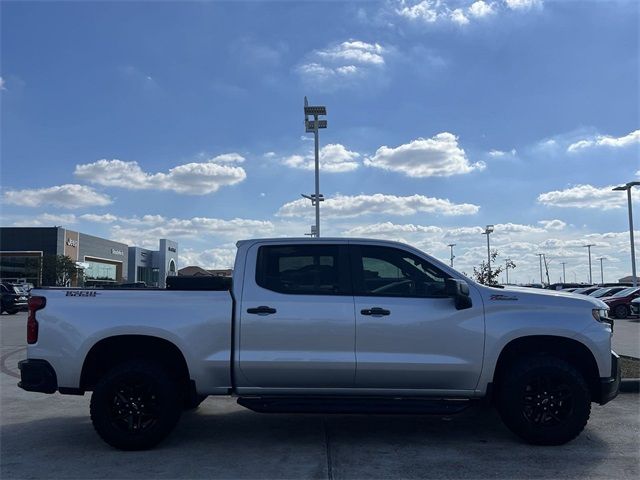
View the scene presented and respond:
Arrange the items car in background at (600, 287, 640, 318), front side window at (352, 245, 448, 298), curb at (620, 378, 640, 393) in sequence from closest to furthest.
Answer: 1. front side window at (352, 245, 448, 298)
2. curb at (620, 378, 640, 393)
3. car in background at (600, 287, 640, 318)

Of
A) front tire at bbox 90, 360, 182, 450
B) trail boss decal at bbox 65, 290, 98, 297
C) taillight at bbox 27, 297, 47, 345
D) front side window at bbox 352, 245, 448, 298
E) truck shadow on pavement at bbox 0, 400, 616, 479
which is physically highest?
front side window at bbox 352, 245, 448, 298

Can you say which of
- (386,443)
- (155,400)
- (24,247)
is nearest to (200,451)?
(155,400)

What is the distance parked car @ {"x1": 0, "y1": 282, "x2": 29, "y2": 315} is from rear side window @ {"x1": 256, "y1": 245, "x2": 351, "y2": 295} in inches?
1059

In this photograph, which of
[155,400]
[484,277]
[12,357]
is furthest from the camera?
[484,277]

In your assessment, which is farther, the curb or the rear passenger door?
the curb

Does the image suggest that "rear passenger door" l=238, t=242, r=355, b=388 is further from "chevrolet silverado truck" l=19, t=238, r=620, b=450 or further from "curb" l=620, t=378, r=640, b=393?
"curb" l=620, t=378, r=640, b=393

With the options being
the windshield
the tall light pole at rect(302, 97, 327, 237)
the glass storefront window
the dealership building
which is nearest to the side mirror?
the tall light pole at rect(302, 97, 327, 237)

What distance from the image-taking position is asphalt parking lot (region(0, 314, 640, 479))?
5023mm

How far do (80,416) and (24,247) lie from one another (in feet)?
225

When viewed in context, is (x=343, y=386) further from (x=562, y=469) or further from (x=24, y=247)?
(x=24, y=247)

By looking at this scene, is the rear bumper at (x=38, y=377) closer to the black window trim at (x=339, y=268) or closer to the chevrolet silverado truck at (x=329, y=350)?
the chevrolet silverado truck at (x=329, y=350)

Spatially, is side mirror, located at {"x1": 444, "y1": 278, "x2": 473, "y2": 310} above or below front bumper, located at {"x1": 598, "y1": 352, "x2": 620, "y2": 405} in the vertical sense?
above

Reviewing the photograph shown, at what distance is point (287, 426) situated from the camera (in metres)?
6.55

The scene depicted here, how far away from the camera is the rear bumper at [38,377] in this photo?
559cm
